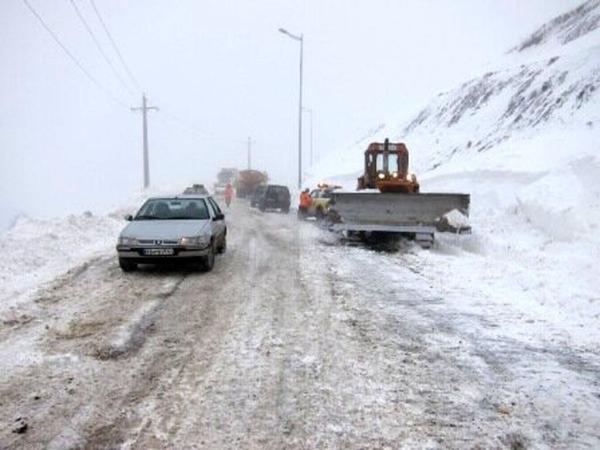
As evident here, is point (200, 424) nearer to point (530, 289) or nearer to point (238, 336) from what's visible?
point (238, 336)

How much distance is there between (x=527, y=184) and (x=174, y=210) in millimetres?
13263

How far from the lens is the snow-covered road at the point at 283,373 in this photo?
171 inches

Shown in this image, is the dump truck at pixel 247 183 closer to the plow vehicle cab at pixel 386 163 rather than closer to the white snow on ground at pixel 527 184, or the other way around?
the white snow on ground at pixel 527 184

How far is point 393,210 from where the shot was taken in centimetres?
1582

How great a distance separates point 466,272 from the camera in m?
11.3

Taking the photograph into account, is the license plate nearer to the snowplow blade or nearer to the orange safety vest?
the snowplow blade

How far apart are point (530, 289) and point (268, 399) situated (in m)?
6.04

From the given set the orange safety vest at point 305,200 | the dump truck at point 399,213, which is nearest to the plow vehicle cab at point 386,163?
the dump truck at point 399,213

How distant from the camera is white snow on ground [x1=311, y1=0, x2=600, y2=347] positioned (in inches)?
347

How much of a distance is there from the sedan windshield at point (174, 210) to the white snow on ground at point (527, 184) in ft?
15.5

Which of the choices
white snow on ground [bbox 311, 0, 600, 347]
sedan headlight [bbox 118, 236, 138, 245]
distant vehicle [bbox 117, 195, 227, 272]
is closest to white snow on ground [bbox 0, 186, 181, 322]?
sedan headlight [bbox 118, 236, 138, 245]

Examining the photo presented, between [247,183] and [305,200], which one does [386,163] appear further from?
[247,183]

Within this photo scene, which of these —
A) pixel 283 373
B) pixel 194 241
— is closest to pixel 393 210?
pixel 194 241

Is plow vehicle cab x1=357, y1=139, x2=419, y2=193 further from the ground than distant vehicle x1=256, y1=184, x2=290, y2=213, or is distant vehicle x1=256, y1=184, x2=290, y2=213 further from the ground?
plow vehicle cab x1=357, y1=139, x2=419, y2=193
